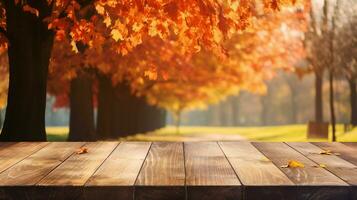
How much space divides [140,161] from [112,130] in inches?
1026

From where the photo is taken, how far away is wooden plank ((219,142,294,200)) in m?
3.65

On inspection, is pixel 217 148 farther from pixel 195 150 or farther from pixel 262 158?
pixel 262 158

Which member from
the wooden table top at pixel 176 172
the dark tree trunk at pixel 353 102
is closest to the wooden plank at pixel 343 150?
the wooden table top at pixel 176 172

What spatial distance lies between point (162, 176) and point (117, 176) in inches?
11.5

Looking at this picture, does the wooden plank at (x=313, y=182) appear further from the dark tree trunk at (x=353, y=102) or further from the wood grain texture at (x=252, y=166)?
the dark tree trunk at (x=353, y=102)

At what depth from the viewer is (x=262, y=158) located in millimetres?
5027

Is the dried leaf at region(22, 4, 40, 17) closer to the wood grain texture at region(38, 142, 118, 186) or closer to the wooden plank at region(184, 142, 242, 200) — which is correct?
the wood grain texture at region(38, 142, 118, 186)

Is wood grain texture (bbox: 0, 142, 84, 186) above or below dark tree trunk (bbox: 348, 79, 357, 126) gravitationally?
below

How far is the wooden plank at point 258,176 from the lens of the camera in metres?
3.65

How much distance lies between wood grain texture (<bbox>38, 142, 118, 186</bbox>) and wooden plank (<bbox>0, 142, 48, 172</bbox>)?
16.3 inches

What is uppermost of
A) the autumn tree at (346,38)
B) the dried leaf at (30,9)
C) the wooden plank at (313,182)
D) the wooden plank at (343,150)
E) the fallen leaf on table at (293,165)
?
the autumn tree at (346,38)

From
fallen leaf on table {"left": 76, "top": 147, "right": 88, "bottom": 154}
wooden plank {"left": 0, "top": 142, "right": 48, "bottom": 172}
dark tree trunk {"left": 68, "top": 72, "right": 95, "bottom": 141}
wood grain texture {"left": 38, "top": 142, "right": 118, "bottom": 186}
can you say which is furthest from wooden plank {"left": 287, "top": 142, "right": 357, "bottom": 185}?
dark tree trunk {"left": 68, "top": 72, "right": 95, "bottom": 141}

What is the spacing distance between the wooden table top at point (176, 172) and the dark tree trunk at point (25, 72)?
16.1 feet

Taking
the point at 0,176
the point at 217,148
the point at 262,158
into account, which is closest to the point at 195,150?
the point at 217,148
